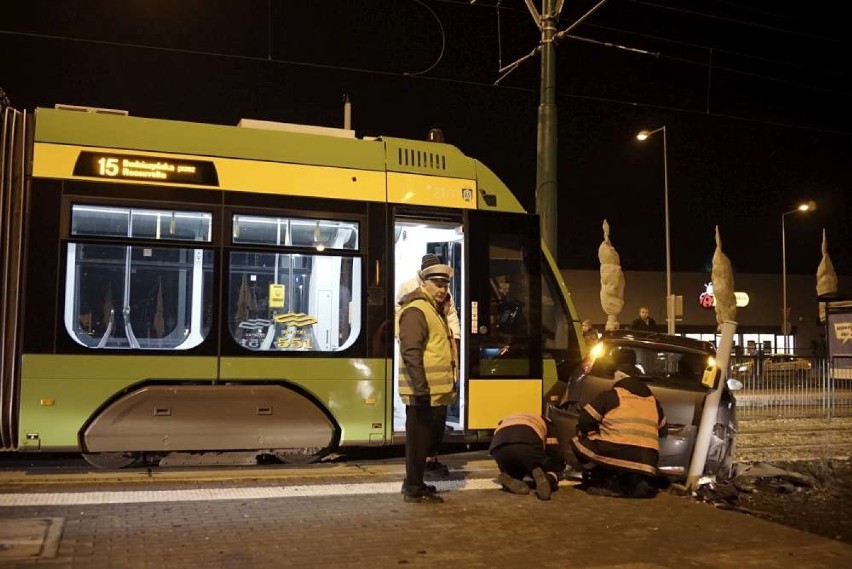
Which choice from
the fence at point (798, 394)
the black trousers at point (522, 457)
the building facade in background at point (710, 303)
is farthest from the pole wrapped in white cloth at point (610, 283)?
the black trousers at point (522, 457)

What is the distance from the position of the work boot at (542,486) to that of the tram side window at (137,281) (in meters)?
3.21

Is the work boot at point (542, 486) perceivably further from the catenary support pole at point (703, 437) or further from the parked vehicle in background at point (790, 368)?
the parked vehicle in background at point (790, 368)

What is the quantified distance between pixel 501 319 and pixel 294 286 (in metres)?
2.21

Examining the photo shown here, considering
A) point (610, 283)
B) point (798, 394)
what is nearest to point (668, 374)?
point (798, 394)

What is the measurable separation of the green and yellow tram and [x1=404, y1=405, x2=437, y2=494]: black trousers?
1432mm

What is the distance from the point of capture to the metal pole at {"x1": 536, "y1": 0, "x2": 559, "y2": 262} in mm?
11539

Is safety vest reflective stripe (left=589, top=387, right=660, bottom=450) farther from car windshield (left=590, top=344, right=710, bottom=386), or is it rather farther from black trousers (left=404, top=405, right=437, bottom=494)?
black trousers (left=404, top=405, right=437, bottom=494)

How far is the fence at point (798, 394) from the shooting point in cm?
1381

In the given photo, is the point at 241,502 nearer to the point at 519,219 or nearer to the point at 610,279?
the point at 519,219

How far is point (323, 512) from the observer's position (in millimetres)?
5855

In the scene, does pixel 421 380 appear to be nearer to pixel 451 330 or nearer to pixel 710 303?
pixel 451 330

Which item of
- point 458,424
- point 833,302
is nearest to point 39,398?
point 458,424

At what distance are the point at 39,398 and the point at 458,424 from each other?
3913mm

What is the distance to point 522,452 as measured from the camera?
21.7 ft
